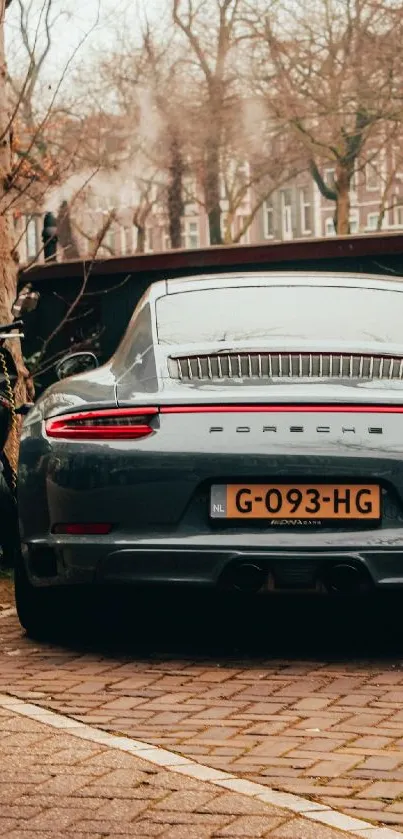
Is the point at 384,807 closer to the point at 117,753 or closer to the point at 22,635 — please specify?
the point at 117,753

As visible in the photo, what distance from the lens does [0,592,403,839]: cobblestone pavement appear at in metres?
3.93

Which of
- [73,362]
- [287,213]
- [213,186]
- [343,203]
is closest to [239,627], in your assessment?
[73,362]

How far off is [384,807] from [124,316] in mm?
14060

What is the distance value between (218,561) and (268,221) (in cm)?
8389

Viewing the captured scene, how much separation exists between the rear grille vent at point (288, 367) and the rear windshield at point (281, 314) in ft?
0.58

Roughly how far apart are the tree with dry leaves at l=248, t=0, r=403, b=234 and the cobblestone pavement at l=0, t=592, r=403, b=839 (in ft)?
125

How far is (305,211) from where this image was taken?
86.0 metres

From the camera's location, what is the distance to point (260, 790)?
3758 mm

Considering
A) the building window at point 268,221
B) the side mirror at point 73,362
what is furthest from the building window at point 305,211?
the side mirror at point 73,362

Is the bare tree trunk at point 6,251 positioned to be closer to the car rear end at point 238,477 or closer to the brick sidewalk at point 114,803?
the car rear end at point 238,477

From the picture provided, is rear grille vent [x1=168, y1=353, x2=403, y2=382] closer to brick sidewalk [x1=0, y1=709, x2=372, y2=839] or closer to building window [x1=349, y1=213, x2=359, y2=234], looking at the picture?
brick sidewalk [x1=0, y1=709, x2=372, y2=839]

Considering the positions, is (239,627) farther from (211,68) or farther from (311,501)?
(211,68)

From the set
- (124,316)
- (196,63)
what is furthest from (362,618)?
(196,63)

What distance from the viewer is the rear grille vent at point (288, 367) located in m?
5.44
